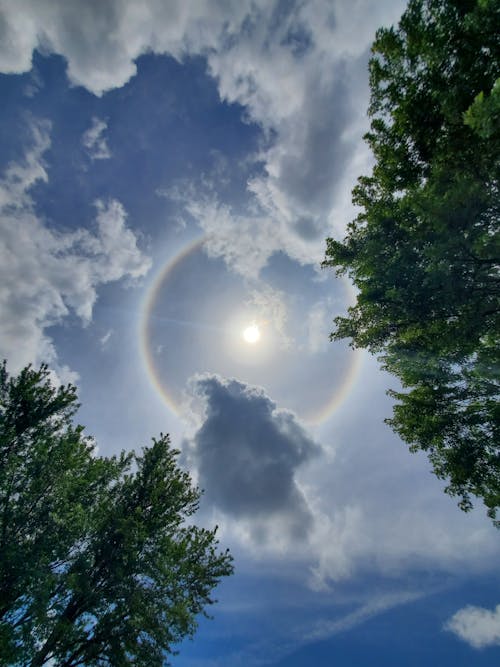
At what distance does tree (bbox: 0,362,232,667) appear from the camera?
941 cm

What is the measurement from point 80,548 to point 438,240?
16.6 metres

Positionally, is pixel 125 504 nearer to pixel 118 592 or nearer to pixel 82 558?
pixel 82 558

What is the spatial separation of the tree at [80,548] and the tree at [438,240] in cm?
1083

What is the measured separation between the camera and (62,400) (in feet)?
40.8

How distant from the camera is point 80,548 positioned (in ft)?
35.7

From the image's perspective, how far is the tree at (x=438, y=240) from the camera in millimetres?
6488

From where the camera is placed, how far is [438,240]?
6883mm

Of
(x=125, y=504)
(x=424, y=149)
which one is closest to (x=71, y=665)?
(x=125, y=504)

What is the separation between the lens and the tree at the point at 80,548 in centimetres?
941

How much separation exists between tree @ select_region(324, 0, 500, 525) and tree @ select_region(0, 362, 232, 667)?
1083cm

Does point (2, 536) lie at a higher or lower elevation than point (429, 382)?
Result: lower

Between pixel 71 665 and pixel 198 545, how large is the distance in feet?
17.3

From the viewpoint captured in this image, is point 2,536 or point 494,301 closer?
point 494,301

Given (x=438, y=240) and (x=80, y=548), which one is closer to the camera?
(x=438, y=240)
